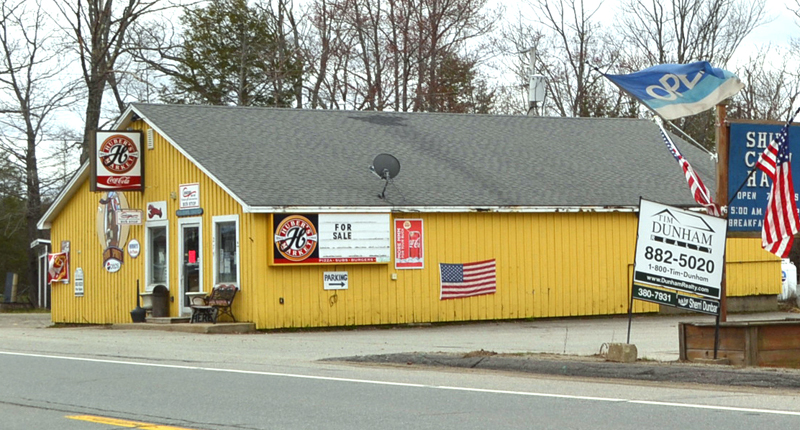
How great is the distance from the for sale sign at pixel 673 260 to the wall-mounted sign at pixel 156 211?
14.9m

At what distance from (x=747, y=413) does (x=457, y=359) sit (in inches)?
234

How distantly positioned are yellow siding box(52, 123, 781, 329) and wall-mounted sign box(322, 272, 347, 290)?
0.11 meters

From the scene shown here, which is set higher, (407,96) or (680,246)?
(407,96)

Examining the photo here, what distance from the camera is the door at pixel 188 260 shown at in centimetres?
2545

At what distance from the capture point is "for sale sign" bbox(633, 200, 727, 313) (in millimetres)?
14164

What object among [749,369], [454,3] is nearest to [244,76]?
[454,3]

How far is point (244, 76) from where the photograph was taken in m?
49.3

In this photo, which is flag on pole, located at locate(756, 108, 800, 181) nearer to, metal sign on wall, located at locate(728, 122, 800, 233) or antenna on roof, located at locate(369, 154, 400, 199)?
metal sign on wall, located at locate(728, 122, 800, 233)

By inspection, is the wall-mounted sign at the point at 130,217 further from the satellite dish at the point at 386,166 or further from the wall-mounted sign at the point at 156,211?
the satellite dish at the point at 386,166

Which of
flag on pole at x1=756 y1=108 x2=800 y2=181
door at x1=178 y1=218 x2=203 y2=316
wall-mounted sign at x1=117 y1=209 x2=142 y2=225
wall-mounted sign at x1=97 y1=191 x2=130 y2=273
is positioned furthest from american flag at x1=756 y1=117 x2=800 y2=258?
wall-mounted sign at x1=97 y1=191 x2=130 y2=273

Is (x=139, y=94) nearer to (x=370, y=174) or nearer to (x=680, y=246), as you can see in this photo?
(x=370, y=174)

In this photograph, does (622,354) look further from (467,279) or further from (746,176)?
(467,279)

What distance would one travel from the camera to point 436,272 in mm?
25172

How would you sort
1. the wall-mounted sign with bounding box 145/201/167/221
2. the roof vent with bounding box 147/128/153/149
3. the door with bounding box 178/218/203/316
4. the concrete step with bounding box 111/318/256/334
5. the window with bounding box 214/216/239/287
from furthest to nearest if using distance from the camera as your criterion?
the roof vent with bounding box 147/128/153/149 < the wall-mounted sign with bounding box 145/201/167/221 < the door with bounding box 178/218/203/316 < the window with bounding box 214/216/239/287 < the concrete step with bounding box 111/318/256/334
